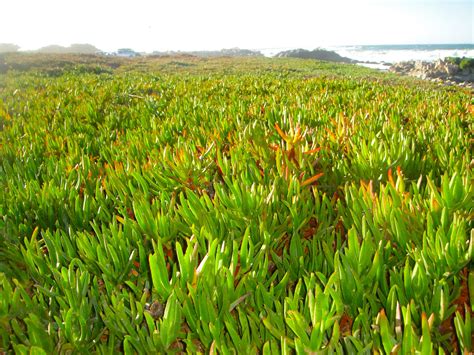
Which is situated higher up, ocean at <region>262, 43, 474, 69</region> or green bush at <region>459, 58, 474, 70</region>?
ocean at <region>262, 43, 474, 69</region>

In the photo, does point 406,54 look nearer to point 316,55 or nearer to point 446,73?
point 316,55

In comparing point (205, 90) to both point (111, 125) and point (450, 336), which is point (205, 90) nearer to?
point (111, 125)

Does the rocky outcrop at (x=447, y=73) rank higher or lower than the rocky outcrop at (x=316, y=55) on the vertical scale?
lower

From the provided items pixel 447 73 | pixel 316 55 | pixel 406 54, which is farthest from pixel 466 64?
pixel 406 54

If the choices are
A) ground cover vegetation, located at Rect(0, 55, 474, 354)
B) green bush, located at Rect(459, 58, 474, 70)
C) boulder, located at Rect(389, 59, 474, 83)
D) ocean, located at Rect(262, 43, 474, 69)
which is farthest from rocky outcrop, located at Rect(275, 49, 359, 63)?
ground cover vegetation, located at Rect(0, 55, 474, 354)

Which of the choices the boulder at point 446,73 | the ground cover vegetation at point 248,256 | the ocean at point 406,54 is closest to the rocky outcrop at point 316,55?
the ocean at point 406,54

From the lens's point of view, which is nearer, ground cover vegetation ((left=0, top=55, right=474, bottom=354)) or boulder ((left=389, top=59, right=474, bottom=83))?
ground cover vegetation ((left=0, top=55, right=474, bottom=354))

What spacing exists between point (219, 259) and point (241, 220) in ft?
0.99

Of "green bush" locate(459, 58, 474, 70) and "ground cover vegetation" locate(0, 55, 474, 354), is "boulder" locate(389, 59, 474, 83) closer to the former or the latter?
"green bush" locate(459, 58, 474, 70)

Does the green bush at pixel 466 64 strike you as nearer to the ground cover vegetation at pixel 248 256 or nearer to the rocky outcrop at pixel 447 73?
the rocky outcrop at pixel 447 73

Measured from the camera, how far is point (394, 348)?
0.71m

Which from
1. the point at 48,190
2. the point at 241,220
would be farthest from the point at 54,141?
the point at 241,220

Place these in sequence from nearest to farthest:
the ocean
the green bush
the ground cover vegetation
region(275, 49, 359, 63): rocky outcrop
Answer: the ground cover vegetation, the green bush, region(275, 49, 359, 63): rocky outcrop, the ocean

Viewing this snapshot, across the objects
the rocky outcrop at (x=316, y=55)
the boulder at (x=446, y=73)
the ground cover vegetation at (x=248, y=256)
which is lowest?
the ground cover vegetation at (x=248, y=256)
